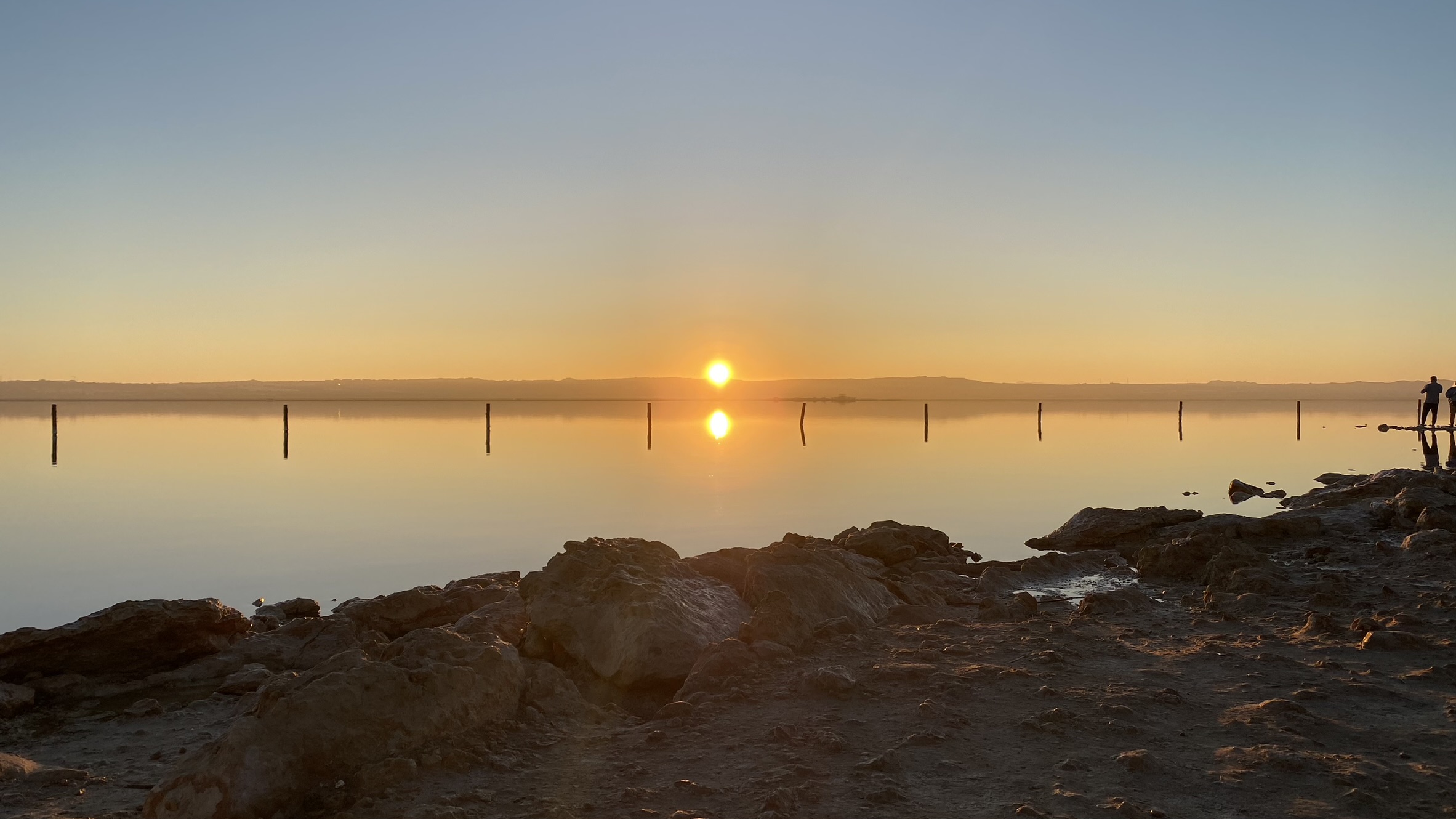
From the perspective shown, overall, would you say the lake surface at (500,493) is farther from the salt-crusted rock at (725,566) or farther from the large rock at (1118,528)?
the salt-crusted rock at (725,566)

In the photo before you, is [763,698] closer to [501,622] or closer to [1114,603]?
[501,622]

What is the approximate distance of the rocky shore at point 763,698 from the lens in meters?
5.94

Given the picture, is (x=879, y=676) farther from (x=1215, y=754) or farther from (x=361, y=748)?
(x=361, y=748)

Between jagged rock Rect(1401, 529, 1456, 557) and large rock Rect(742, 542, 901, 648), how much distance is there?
785 cm

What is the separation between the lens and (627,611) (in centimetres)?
918

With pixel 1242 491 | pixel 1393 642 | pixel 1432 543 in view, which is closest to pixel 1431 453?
pixel 1242 491

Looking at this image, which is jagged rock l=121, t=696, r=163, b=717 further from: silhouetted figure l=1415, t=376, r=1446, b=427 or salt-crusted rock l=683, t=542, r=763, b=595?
silhouetted figure l=1415, t=376, r=1446, b=427

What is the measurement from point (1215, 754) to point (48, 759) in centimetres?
945

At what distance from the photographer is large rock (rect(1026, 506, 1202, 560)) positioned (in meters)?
16.8

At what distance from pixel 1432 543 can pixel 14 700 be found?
1800 centimetres

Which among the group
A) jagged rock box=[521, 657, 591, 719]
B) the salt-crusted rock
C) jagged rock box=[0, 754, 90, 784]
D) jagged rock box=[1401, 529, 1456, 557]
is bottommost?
jagged rock box=[0, 754, 90, 784]

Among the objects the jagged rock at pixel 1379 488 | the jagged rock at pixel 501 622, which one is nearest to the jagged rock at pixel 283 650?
the jagged rock at pixel 501 622

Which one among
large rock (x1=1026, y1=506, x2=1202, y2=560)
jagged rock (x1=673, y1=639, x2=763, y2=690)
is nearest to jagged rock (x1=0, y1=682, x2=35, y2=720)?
jagged rock (x1=673, y1=639, x2=763, y2=690)

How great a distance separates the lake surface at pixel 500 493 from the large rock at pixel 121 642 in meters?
5.32
